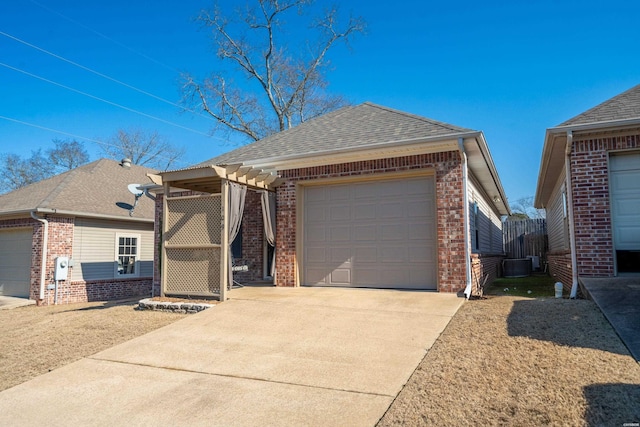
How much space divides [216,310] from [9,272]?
1084cm

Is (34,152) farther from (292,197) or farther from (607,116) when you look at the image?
(607,116)

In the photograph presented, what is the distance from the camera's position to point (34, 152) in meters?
32.6

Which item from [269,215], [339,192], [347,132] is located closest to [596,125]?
[339,192]

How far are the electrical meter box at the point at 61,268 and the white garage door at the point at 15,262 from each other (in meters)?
1.27

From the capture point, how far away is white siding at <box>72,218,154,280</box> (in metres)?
14.0

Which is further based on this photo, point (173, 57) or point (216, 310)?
point (173, 57)

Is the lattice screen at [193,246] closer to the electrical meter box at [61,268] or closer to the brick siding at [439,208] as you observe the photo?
the brick siding at [439,208]

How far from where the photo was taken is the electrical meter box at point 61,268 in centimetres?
1291

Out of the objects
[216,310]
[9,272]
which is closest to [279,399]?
[216,310]

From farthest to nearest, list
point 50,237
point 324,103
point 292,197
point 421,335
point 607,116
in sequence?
point 324,103 → point 50,237 → point 292,197 → point 607,116 → point 421,335

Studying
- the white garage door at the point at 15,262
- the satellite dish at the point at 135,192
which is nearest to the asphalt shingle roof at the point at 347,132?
the satellite dish at the point at 135,192

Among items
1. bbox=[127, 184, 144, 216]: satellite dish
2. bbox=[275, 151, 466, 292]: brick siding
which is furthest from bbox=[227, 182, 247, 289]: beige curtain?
bbox=[127, 184, 144, 216]: satellite dish

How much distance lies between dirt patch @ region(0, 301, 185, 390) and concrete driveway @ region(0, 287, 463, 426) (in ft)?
1.27

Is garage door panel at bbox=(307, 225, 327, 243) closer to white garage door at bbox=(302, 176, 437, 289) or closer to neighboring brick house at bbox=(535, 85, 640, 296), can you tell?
white garage door at bbox=(302, 176, 437, 289)
